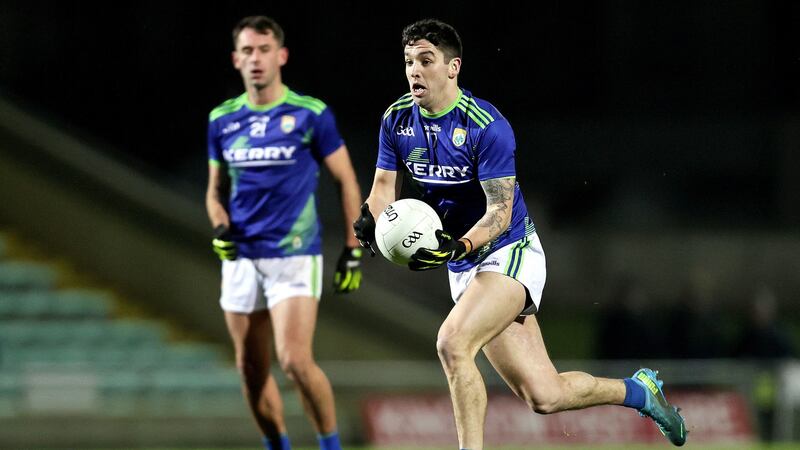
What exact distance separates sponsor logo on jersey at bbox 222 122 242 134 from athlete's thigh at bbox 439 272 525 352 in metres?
1.89

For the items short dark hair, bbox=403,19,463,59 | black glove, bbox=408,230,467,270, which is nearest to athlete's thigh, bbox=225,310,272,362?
black glove, bbox=408,230,467,270

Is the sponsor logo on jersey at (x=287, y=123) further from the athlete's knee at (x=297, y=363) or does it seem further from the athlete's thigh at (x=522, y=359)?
the athlete's thigh at (x=522, y=359)

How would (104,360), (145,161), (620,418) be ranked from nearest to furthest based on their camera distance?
(620,418) < (104,360) < (145,161)

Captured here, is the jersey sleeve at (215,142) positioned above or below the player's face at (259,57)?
below

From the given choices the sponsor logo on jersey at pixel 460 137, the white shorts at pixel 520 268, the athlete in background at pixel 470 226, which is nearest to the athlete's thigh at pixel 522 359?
the athlete in background at pixel 470 226

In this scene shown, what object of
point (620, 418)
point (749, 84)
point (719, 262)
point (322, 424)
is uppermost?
point (322, 424)

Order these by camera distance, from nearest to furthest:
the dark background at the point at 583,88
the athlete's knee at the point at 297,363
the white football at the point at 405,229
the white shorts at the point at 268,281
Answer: the white football at the point at 405,229
the athlete's knee at the point at 297,363
the white shorts at the point at 268,281
the dark background at the point at 583,88

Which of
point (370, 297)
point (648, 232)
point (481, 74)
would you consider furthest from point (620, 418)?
point (648, 232)

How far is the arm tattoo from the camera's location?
231 inches

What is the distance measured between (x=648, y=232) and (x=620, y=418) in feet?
53.5

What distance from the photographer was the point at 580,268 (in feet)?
87.8

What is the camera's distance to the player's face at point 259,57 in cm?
721

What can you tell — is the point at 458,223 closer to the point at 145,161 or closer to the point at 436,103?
the point at 436,103

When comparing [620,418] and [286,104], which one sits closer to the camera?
[286,104]
